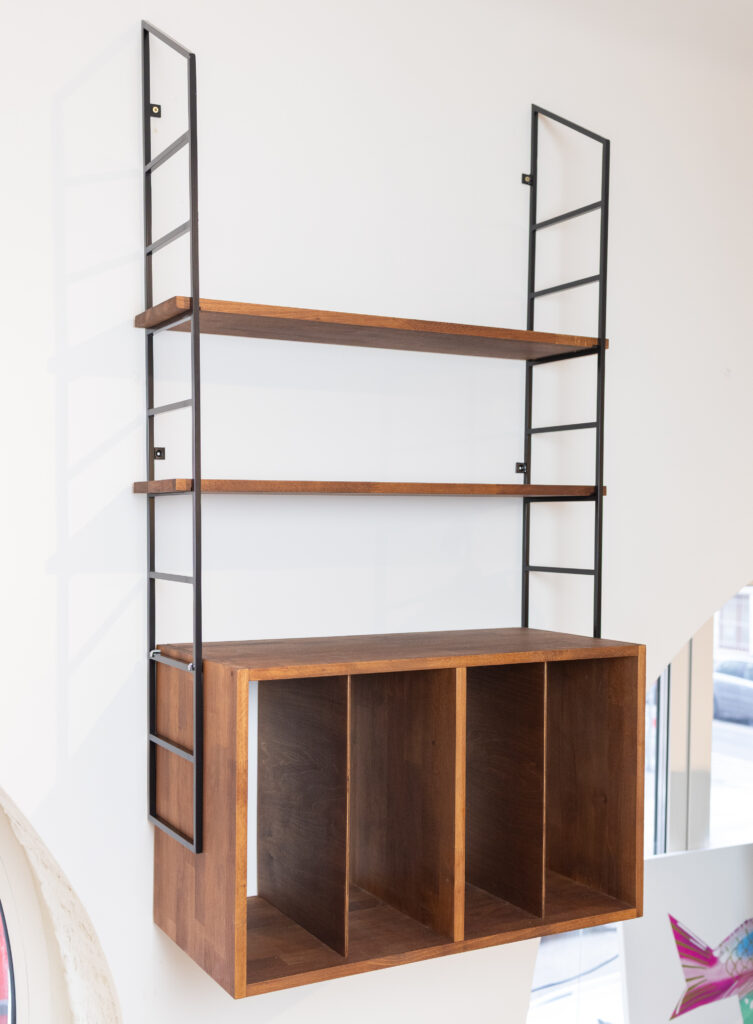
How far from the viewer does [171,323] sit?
1733 millimetres

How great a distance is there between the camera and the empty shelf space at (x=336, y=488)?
1.65 metres

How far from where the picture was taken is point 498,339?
1.95m

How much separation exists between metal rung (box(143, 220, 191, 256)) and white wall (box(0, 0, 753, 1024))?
2.6 inches

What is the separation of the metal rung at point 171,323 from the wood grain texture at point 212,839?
0.60m

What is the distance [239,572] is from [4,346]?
61 centimetres

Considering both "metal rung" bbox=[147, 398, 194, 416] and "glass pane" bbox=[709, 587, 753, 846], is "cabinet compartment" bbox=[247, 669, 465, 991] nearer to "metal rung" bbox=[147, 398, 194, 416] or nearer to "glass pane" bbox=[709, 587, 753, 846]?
"metal rung" bbox=[147, 398, 194, 416]

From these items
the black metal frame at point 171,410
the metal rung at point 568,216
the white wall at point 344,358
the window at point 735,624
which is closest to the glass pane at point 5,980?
the white wall at point 344,358

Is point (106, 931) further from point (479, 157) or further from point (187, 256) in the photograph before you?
point (479, 157)

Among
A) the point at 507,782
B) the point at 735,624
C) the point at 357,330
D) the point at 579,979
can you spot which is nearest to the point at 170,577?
the point at 357,330

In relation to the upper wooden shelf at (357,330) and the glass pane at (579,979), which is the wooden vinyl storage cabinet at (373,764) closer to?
the upper wooden shelf at (357,330)

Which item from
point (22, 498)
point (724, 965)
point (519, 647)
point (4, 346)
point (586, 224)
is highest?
point (586, 224)

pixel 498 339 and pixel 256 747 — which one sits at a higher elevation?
pixel 498 339

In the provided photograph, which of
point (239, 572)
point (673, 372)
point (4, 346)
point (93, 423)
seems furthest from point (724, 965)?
point (4, 346)

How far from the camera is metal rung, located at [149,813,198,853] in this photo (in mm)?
1667
